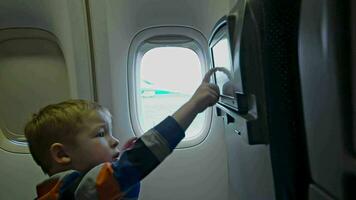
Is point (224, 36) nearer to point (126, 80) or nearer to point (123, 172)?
point (123, 172)

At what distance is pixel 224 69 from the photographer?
1.13m

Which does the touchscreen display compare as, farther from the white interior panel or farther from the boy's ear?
the white interior panel

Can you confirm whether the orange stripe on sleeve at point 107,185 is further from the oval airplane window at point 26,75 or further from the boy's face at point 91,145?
the oval airplane window at point 26,75

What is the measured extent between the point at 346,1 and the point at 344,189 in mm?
234

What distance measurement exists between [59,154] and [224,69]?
1.95 feet

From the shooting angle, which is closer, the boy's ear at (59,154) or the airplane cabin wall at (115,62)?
the boy's ear at (59,154)

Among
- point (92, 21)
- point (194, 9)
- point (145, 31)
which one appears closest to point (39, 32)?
point (92, 21)

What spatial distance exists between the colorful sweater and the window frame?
1063 millimetres

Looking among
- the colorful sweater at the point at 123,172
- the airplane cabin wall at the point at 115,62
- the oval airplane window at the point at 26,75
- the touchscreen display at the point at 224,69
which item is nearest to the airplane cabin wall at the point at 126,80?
the airplane cabin wall at the point at 115,62

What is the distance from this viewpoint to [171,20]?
6.88 feet

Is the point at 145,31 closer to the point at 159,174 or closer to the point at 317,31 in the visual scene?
the point at 159,174

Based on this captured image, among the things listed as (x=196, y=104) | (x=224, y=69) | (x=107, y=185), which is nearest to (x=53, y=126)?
(x=107, y=185)

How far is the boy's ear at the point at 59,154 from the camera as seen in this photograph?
117cm

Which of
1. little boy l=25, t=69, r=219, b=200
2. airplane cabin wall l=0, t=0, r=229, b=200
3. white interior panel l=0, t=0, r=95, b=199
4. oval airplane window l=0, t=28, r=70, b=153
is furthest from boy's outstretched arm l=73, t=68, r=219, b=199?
oval airplane window l=0, t=28, r=70, b=153
